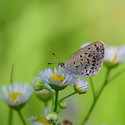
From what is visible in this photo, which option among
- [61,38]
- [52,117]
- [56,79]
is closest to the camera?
[52,117]

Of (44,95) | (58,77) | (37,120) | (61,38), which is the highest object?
(61,38)

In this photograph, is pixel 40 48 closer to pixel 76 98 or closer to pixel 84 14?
pixel 76 98

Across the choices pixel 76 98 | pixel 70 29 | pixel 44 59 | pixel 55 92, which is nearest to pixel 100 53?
pixel 55 92

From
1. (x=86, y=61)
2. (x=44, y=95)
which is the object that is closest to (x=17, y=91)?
(x=44, y=95)

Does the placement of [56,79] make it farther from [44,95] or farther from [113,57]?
[113,57]

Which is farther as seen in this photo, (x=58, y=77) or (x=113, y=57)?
(x=113, y=57)

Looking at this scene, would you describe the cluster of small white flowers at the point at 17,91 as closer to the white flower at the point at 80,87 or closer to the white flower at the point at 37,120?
the white flower at the point at 37,120
